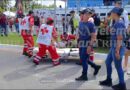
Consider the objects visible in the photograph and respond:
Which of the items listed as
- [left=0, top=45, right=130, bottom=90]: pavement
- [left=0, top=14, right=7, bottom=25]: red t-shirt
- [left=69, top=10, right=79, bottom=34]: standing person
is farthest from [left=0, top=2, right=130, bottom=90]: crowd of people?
[left=0, top=14, right=7, bottom=25]: red t-shirt

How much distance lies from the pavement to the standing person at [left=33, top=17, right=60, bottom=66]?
0.30 m

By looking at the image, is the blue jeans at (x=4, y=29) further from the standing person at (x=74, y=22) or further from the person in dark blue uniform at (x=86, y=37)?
the person in dark blue uniform at (x=86, y=37)

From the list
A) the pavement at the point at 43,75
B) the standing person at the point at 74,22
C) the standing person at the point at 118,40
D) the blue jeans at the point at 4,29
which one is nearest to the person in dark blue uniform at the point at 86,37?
the pavement at the point at 43,75

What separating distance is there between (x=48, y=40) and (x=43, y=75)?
1.68 m

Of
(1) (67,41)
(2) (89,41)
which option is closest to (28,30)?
(1) (67,41)

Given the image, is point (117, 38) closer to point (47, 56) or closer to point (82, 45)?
point (82, 45)

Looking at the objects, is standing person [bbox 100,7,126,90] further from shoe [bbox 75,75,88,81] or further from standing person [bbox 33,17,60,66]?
standing person [bbox 33,17,60,66]

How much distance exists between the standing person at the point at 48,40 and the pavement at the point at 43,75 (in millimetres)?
298

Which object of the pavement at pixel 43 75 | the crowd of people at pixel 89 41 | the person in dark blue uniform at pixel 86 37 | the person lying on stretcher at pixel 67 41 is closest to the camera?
the crowd of people at pixel 89 41

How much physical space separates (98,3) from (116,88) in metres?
10.3

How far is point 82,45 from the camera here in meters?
9.49

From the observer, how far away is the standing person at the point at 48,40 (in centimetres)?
1147

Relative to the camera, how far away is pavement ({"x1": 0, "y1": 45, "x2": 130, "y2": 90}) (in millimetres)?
8758

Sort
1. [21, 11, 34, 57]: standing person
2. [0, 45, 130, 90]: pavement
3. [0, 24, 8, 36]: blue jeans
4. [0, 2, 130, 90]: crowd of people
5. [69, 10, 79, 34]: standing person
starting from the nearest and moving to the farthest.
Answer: [0, 2, 130, 90]: crowd of people < [0, 45, 130, 90]: pavement < [21, 11, 34, 57]: standing person < [69, 10, 79, 34]: standing person < [0, 24, 8, 36]: blue jeans
